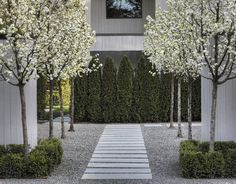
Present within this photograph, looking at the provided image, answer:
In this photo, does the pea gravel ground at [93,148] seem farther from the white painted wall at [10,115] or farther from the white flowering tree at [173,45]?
the white painted wall at [10,115]

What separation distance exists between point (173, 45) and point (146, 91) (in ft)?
28.8

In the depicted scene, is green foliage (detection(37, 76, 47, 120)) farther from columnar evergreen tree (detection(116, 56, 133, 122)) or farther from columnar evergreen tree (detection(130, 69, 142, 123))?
columnar evergreen tree (detection(130, 69, 142, 123))

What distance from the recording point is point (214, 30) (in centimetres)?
900

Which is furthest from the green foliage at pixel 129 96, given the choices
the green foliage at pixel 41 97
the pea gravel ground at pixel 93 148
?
the green foliage at pixel 41 97

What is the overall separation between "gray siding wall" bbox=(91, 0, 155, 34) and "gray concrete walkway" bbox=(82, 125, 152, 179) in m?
11.2

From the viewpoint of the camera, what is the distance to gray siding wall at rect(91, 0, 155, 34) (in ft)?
88.6

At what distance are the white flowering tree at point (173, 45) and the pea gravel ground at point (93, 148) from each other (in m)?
1.05

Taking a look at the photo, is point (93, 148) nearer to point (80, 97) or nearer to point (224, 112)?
point (224, 112)

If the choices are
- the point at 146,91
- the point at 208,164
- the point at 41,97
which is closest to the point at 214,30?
the point at 208,164

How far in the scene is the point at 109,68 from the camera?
70.4ft

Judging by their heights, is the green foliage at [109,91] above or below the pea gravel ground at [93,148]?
above

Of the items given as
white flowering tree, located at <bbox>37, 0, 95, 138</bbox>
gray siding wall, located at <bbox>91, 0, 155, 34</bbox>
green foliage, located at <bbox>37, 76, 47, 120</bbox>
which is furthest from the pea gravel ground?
gray siding wall, located at <bbox>91, 0, 155, 34</bbox>

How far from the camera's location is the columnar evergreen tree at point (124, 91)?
21.2 m

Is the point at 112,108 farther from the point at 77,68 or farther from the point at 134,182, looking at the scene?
the point at 134,182
